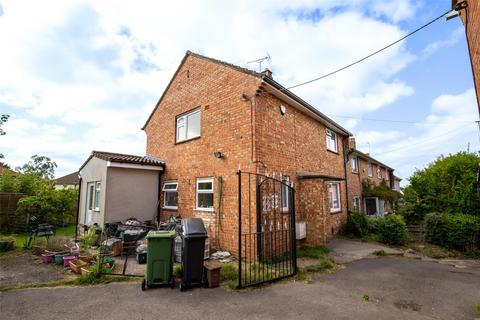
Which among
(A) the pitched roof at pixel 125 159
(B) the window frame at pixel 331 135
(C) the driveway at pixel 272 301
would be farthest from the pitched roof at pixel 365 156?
(A) the pitched roof at pixel 125 159

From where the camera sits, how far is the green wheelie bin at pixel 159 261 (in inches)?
202

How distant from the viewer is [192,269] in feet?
16.8

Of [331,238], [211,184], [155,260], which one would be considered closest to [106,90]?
[211,184]

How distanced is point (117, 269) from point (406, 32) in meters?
8.84

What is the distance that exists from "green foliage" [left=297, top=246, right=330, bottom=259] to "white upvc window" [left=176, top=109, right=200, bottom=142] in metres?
5.52

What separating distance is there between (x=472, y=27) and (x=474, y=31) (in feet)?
0.75

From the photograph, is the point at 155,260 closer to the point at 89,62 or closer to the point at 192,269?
the point at 192,269

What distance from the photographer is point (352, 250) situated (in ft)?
29.0

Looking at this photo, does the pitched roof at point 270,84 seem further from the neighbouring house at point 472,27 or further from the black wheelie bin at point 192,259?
the black wheelie bin at point 192,259

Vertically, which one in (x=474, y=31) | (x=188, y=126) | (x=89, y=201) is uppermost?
(x=474, y=31)

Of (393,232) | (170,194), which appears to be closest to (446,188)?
(393,232)

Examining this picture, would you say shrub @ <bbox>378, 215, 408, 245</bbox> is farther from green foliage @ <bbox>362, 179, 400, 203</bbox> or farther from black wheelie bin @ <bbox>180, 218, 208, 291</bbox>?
black wheelie bin @ <bbox>180, 218, 208, 291</bbox>

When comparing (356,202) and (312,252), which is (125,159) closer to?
(312,252)

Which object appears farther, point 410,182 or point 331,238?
point 410,182
